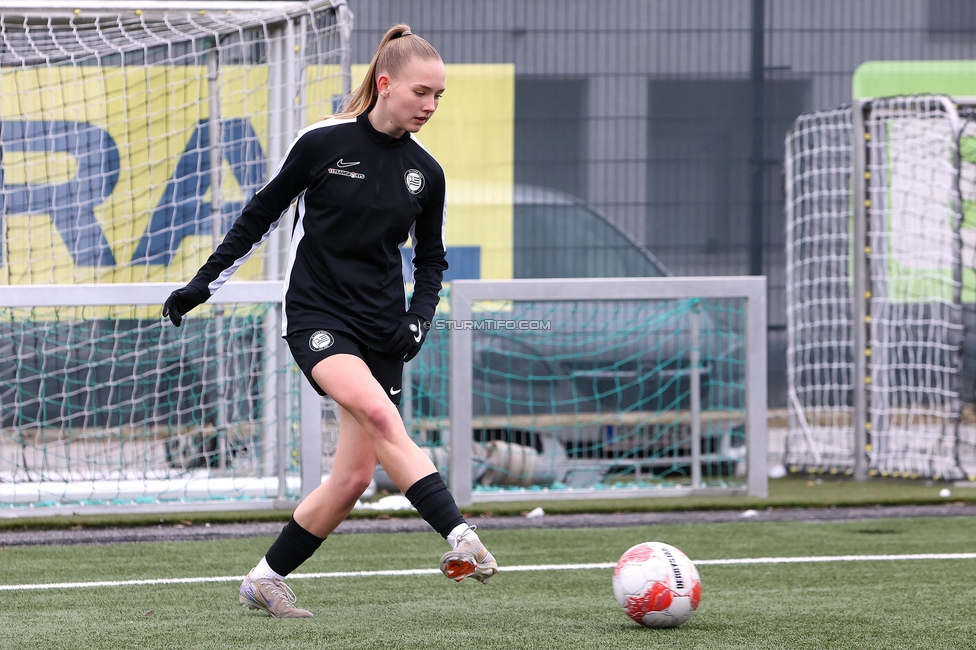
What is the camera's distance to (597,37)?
965cm

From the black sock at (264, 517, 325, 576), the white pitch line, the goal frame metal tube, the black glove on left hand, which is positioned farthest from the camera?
the goal frame metal tube

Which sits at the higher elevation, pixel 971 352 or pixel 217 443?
pixel 971 352

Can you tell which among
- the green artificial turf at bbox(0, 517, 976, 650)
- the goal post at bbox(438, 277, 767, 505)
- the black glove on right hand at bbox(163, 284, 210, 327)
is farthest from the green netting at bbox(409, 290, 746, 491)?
the black glove on right hand at bbox(163, 284, 210, 327)

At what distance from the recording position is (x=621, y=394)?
7.59 m

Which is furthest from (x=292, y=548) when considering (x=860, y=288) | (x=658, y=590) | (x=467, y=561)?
(x=860, y=288)

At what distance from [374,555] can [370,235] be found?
2075 mm

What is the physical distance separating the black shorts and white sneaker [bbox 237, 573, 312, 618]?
24.7 inches

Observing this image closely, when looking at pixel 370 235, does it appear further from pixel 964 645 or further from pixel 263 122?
pixel 263 122

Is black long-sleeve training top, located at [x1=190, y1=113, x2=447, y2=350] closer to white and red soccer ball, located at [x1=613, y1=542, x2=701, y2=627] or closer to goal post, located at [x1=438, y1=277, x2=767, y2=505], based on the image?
white and red soccer ball, located at [x1=613, y1=542, x2=701, y2=627]

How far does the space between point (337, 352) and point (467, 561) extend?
2.31 ft

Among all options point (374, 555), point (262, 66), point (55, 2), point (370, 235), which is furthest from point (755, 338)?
point (55, 2)

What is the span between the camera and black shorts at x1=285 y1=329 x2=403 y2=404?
338 centimetres

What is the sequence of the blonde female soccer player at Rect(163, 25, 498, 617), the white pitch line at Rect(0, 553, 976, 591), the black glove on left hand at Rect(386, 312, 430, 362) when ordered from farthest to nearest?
the white pitch line at Rect(0, 553, 976, 591) → the black glove on left hand at Rect(386, 312, 430, 362) → the blonde female soccer player at Rect(163, 25, 498, 617)

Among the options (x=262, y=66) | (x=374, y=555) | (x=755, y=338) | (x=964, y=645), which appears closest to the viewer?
(x=964, y=645)
